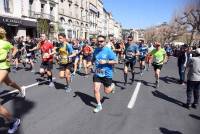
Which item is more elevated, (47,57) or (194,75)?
(47,57)

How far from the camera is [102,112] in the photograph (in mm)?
7438

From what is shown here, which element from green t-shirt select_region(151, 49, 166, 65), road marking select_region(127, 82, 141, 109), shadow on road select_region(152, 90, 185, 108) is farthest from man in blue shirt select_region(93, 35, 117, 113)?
green t-shirt select_region(151, 49, 166, 65)

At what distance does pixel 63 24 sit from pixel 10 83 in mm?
44438

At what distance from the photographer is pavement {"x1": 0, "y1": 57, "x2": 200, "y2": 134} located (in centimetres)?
618

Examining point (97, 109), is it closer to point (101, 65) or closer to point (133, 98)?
point (101, 65)

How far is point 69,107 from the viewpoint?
7.91 m

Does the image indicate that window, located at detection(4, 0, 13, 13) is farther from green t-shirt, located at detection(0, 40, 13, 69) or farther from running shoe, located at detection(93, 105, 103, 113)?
green t-shirt, located at detection(0, 40, 13, 69)

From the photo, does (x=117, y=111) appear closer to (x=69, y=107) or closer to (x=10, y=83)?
(x=69, y=107)

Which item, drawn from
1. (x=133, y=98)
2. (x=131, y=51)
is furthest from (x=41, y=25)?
(x=133, y=98)

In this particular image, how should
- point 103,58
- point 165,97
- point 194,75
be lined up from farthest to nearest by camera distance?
point 165,97
point 194,75
point 103,58

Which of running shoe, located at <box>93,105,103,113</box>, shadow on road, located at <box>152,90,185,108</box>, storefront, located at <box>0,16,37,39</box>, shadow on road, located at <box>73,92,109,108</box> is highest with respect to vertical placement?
storefront, located at <box>0,16,37,39</box>

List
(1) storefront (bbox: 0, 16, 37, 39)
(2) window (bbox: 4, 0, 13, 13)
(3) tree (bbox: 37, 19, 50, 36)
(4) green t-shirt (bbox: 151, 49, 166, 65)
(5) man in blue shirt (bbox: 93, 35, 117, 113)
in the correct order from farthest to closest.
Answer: (3) tree (bbox: 37, 19, 50, 36), (2) window (bbox: 4, 0, 13, 13), (1) storefront (bbox: 0, 16, 37, 39), (4) green t-shirt (bbox: 151, 49, 166, 65), (5) man in blue shirt (bbox: 93, 35, 117, 113)

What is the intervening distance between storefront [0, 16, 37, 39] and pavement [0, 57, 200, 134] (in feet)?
72.8

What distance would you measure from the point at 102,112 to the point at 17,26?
94.5ft
